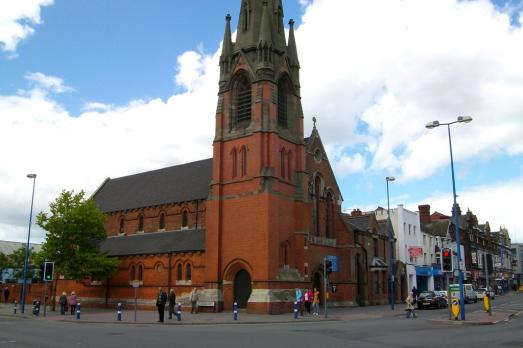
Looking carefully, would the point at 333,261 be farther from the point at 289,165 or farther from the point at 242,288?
the point at 289,165

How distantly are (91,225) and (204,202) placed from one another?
33.1 ft

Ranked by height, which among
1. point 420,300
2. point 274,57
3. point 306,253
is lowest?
point 420,300

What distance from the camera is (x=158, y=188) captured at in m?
55.3

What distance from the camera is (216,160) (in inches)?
1721

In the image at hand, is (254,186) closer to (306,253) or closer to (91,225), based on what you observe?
(306,253)

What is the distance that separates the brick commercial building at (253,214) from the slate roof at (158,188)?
26 cm

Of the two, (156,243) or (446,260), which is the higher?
(156,243)

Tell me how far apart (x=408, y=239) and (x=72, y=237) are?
1671 inches

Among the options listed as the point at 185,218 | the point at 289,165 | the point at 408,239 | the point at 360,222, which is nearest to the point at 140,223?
the point at 185,218

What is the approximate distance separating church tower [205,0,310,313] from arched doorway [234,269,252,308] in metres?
0.08

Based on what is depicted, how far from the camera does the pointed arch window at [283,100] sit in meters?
44.7

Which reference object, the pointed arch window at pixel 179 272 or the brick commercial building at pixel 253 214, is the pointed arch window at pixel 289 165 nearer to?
the brick commercial building at pixel 253 214

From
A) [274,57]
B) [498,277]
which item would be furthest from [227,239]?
[498,277]

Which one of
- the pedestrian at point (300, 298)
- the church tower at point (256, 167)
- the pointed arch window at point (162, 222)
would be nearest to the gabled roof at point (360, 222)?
the church tower at point (256, 167)
